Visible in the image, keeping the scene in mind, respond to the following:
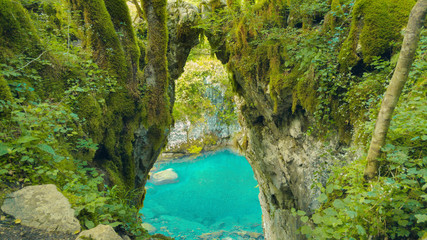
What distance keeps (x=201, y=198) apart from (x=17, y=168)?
19.2 meters

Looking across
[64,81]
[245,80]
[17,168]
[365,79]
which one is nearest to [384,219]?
[365,79]

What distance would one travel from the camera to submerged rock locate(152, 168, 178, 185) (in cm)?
2100

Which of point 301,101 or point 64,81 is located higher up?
point 64,81

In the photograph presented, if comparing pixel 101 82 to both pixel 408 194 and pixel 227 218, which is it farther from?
pixel 227 218

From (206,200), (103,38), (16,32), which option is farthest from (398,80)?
(206,200)

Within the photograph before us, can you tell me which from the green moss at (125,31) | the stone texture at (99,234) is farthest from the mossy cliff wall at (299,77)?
the green moss at (125,31)

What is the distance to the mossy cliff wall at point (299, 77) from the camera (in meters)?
4.09

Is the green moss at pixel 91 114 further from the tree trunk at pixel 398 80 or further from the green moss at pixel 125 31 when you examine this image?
the tree trunk at pixel 398 80

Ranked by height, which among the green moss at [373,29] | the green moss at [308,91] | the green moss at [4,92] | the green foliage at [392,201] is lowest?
the green foliage at [392,201]

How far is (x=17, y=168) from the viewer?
7.11ft

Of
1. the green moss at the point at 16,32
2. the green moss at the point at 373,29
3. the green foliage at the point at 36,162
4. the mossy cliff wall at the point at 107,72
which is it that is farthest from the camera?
the green moss at the point at 373,29

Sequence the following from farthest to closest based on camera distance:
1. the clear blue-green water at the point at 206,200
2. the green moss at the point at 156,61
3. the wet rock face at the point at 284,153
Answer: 1. the clear blue-green water at the point at 206,200
2. the green moss at the point at 156,61
3. the wet rock face at the point at 284,153

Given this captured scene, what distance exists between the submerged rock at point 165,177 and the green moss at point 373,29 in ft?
63.9

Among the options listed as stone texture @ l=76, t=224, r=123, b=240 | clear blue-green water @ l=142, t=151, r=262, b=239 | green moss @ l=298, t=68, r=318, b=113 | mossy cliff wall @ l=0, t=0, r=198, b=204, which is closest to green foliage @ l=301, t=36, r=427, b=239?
stone texture @ l=76, t=224, r=123, b=240
